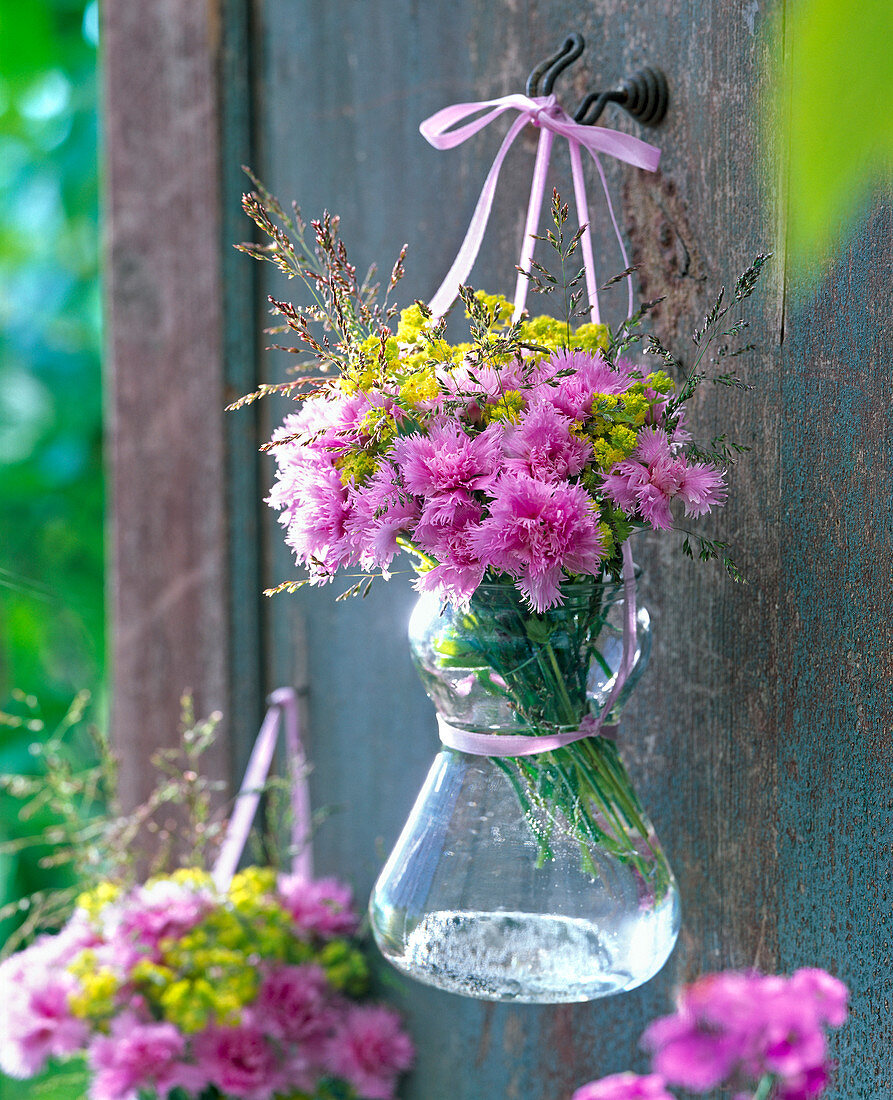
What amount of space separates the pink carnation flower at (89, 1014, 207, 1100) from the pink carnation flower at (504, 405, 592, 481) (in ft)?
2.51

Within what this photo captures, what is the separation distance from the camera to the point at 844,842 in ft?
2.19

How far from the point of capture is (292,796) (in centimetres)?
138

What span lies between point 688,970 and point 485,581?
1.34 feet

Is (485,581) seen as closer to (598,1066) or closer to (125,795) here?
(598,1066)

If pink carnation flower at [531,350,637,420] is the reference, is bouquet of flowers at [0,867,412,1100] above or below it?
below

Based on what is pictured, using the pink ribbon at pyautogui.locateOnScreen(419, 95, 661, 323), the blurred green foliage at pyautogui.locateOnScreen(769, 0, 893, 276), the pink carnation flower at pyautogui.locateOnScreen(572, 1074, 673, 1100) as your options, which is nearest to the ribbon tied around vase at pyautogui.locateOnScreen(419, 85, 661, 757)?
the pink ribbon at pyautogui.locateOnScreen(419, 95, 661, 323)

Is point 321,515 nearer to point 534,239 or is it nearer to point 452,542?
point 452,542

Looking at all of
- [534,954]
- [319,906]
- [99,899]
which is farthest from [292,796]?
[534,954]

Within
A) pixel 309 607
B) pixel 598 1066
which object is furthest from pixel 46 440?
pixel 598 1066

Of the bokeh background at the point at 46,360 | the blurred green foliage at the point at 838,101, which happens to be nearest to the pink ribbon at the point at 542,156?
the blurred green foliage at the point at 838,101

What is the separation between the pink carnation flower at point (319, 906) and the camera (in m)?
1.23

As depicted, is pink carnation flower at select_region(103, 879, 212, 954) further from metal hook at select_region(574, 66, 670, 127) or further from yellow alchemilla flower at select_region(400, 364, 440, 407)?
metal hook at select_region(574, 66, 670, 127)

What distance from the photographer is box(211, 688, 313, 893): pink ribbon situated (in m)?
1.28

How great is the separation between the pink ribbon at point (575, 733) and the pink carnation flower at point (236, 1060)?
58cm
